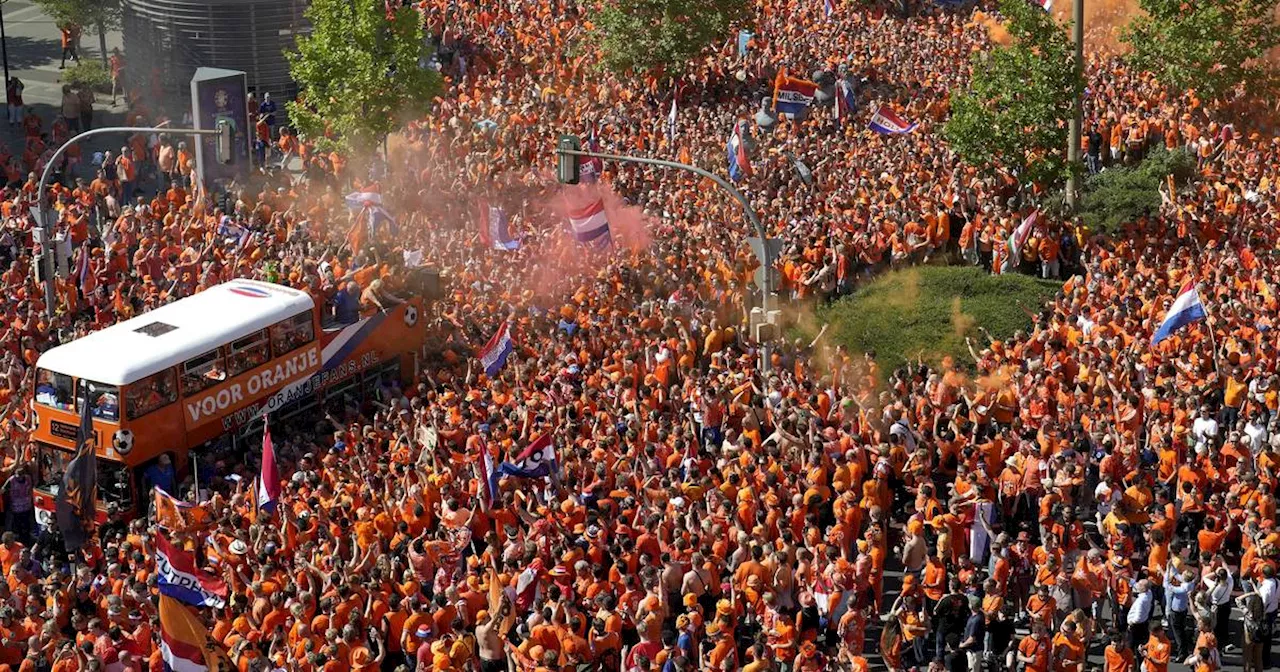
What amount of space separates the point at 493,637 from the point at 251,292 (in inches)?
396

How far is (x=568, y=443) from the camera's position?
80.1ft

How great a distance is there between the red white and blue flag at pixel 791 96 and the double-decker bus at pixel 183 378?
11970mm

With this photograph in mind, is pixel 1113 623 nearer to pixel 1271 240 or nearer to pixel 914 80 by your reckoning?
pixel 1271 240

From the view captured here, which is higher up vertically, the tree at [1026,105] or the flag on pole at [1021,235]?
the tree at [1026,105]

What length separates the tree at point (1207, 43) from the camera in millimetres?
35531

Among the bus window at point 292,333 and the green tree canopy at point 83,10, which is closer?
the bus window at point 292,333

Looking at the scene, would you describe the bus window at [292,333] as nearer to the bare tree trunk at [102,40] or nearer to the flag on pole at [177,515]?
the flag on pole at [177,515]

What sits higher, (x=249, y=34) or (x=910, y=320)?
(x=249, y=34)

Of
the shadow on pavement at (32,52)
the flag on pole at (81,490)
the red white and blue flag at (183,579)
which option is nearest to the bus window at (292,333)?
the flag on pole at (81,490)

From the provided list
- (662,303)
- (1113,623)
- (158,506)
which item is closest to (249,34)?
(662,303)

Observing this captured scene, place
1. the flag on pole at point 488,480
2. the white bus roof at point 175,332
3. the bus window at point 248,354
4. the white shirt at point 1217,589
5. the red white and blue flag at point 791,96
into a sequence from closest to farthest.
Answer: the white shirt at point 1217,589 → the flag on pole at point 488,480 → the white bus roof at point 175,332 → the bus window at point 248,354 → the red white and blue flag at point 791,96

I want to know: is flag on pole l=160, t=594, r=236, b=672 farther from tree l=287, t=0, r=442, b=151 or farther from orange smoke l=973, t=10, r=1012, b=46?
orange smoke l=973, t=10, r=1012, b=46

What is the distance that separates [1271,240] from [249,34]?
24717 mm

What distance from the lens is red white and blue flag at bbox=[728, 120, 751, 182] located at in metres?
34.2
